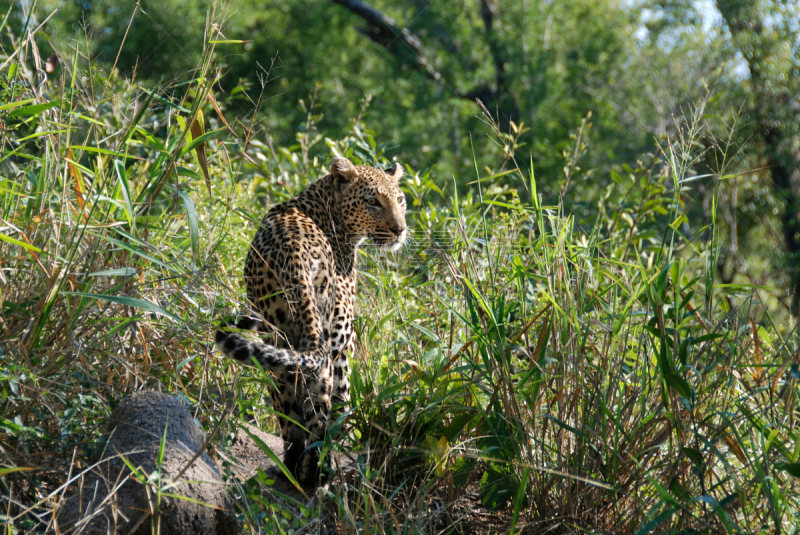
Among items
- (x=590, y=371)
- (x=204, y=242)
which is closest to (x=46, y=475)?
(x=204, y=242)

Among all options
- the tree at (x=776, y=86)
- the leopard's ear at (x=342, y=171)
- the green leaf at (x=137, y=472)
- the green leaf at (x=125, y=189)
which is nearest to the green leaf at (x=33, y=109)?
the green leaf at (x=125, y=189)

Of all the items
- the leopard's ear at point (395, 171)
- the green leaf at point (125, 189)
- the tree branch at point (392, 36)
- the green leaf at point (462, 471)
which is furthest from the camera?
the tree branch at point (392, 36)

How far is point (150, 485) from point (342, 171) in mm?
2784

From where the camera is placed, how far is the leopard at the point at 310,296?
141 inches

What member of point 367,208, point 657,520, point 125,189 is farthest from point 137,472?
point 367,208

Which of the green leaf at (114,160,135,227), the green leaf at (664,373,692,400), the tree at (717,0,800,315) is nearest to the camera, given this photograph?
the green leaf at (664,373,692,400)

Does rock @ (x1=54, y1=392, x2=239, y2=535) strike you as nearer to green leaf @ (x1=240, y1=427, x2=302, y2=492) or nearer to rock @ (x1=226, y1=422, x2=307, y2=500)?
green leaf @ (x1=240, y1=427, x2=302, y2=492)

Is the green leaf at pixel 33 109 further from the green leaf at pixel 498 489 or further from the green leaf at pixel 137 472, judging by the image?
the green leaf at pixel 498 489

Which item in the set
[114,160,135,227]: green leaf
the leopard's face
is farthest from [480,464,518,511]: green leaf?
the leopard's face

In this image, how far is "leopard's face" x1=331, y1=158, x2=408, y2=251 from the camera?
5.06 metres

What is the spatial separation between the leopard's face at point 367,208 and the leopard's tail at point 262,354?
1.66 m

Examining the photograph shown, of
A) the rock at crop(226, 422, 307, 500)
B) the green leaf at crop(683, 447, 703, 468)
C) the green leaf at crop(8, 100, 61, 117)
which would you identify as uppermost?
the green leaf at crop(8, 100, 61, 117)

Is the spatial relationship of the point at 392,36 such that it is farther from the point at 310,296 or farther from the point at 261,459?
the point at 261,459

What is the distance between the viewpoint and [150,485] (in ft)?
8.84
